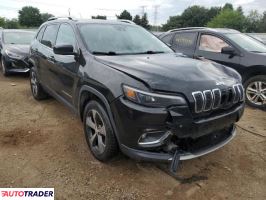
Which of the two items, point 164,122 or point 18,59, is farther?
point 18,59

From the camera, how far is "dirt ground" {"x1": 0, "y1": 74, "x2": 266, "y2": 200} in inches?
124

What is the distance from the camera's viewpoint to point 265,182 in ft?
11.0

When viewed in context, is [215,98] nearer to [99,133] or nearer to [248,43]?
[99,133]

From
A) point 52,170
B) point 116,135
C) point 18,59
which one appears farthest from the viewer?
point 18,59

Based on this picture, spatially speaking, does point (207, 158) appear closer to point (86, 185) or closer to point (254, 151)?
point (254, 151)

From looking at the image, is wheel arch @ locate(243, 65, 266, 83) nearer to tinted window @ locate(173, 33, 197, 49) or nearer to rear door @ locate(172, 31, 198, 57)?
rear door @ locate(172, 31, 198, 57)

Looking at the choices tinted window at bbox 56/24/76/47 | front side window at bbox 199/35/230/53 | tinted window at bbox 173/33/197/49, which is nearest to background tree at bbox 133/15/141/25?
tinted window at bbox 173/33/197/49

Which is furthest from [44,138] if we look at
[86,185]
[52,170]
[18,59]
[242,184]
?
[18,59]

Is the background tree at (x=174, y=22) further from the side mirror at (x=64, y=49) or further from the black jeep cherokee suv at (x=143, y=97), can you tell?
the side mirror at (x=64, y=49)

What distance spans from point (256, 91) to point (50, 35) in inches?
165

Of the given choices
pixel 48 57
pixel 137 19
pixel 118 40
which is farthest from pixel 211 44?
pixel 137 19

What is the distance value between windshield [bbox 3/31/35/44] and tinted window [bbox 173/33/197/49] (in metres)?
4.89

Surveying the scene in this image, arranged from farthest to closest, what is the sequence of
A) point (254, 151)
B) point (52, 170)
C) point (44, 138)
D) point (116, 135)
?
point (44, 138), point (254, 151), point (52, 170), point (116, 135)

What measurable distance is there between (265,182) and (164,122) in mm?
1464
